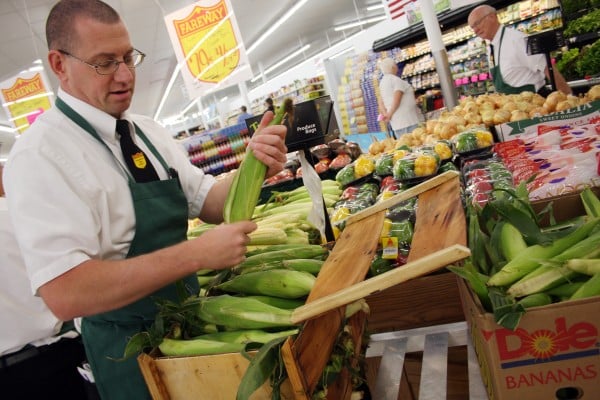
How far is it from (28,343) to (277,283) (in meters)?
1.52

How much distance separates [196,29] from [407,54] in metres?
4.35

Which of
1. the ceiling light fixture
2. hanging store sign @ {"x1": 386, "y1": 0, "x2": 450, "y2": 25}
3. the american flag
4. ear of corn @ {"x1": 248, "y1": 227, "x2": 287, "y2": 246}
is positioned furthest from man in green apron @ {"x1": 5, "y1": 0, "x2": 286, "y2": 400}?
the ceiling light fixture

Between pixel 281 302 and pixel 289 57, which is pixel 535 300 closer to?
pixel 281 302

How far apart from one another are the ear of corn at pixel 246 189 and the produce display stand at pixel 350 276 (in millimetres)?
293

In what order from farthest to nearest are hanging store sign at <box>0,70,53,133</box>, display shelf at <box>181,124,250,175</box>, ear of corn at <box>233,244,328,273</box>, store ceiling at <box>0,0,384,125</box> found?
hanging store sign at <box>0,70,53,133</box> → store ceiling at <box>0,0,384,125</box> → display shelf at <box>181,124,250,175</box> → ear of corn at <box>233,244,328,273</box>

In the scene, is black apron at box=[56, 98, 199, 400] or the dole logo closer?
the dole logo

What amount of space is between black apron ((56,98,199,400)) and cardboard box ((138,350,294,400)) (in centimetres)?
30

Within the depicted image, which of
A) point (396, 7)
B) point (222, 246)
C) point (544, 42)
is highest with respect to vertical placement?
point (396, 7)

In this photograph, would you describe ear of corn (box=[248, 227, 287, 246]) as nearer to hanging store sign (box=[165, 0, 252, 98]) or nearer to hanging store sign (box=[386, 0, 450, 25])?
hanging store sign (box=[165, 0, 252, 98])

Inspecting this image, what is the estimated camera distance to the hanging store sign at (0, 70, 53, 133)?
884cm

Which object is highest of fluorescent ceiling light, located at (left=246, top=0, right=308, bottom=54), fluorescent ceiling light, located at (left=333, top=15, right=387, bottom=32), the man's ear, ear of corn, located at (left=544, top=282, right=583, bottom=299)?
fluorescent ceiling light, located at (left=333, top=15, right=387, bottom=32)

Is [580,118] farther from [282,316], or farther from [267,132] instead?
[282,316]

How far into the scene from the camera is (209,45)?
633cm

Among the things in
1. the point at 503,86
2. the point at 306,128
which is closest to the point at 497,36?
the point at 503,86
